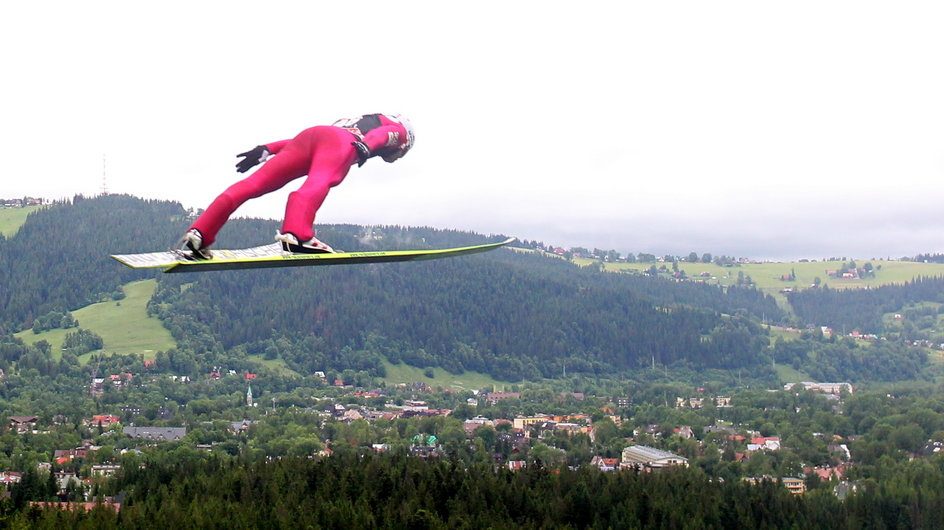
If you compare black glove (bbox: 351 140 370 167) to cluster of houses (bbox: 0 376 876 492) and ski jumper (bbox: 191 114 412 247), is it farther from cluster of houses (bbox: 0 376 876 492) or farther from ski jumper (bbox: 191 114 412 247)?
Answer: cluster of houses (bbox: 0 376 876 492)

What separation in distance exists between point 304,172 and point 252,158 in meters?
1.20

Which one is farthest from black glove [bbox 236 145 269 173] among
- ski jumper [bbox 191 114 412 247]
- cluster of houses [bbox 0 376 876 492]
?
cluster of houses [bbox 0 376 876 492]

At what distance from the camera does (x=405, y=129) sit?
3069 centimetres

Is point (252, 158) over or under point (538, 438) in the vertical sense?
over

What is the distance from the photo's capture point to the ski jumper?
29.2 metres

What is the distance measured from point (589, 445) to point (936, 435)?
35.3 metres

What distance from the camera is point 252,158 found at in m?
30.5

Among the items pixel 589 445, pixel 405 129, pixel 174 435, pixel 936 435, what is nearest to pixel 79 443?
pixel 174 435

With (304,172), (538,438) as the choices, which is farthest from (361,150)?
(538,438)

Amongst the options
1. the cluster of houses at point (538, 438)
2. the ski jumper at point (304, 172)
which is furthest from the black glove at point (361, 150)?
the cluster of houses at point (538, 438)

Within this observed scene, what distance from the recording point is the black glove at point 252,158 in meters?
30.4

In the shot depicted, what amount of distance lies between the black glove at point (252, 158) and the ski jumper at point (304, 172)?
0.22 m

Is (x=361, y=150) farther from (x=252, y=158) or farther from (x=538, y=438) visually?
(x=538, y=438)

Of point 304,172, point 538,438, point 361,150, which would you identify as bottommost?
point 538,438
